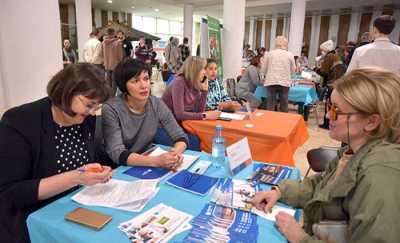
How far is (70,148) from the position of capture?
1.34m

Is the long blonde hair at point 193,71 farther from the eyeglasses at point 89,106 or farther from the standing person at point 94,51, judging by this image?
the standing person at point 94,51

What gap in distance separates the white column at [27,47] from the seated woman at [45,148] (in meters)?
1.59

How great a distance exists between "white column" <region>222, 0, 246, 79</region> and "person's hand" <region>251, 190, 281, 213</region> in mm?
5007

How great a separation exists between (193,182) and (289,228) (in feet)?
1.62

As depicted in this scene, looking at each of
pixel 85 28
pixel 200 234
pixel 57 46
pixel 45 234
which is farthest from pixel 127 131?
pixel 85 28

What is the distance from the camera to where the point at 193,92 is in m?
2.86

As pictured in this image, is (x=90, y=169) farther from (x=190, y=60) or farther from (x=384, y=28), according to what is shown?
(x=384, y=28)

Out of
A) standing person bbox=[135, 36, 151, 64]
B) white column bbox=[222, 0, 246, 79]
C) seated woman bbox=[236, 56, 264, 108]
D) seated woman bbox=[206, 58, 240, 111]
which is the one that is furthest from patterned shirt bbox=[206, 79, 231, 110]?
standing person bbox=[135, 36, 151, 64]

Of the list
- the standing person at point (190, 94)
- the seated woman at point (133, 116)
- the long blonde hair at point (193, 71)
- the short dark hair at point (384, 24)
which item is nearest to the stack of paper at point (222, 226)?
the seated woman at point (133, 116)

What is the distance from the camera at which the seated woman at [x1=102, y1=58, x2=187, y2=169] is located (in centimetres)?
172

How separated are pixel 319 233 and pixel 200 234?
389mm

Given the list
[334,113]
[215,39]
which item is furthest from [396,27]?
[334,113]

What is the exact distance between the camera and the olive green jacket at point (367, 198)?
76 centimetres

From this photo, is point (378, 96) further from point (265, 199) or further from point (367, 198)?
point (265, 199)
